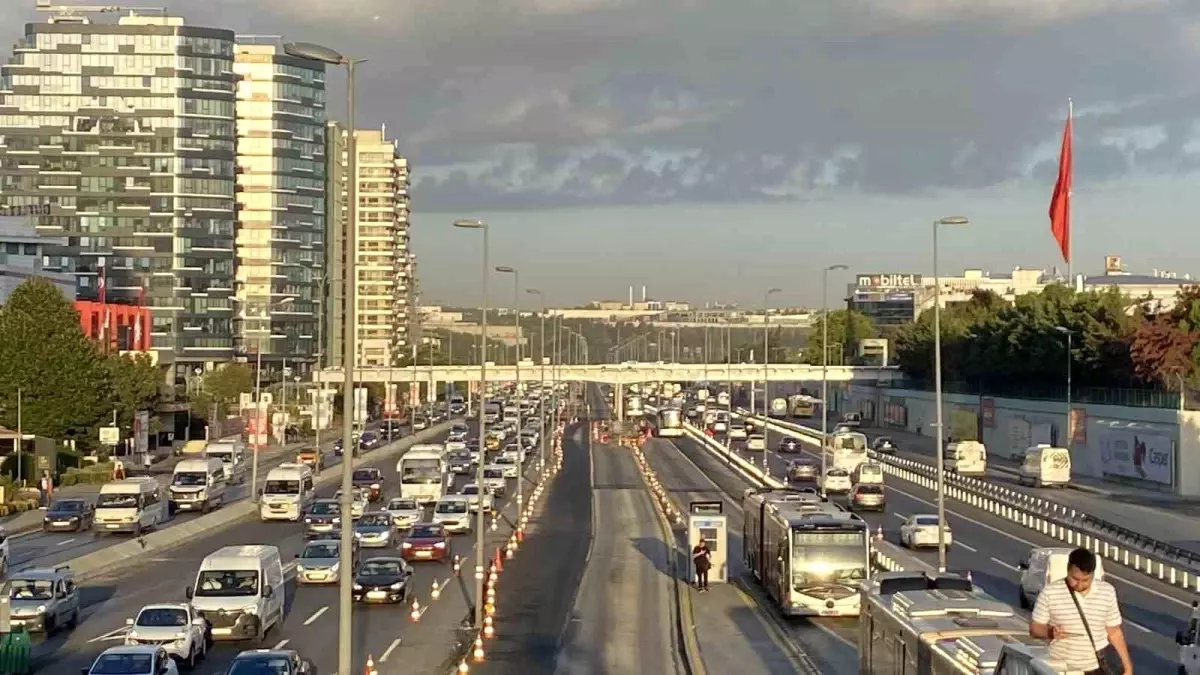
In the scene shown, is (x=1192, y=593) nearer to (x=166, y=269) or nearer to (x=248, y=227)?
(x=166, y=269)

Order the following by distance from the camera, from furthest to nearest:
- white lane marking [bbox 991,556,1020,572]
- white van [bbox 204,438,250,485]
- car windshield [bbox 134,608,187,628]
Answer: white van [bbox 204,438,250,485] < white lane marking [bbox 991,556,1020,572] < car windshield [bbox 134,608,187,628]

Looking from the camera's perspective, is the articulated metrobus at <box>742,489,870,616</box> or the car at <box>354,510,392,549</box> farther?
the car at <box>354,510,392,549</box>

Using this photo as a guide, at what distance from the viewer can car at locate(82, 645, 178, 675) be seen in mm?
24594

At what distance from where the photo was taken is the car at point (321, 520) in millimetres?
55906

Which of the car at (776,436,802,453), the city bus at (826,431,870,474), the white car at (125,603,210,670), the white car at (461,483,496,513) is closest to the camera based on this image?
the white car at (125,603,210,670)

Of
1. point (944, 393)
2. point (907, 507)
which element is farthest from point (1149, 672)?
point (944, 393)

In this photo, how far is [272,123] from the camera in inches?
7323

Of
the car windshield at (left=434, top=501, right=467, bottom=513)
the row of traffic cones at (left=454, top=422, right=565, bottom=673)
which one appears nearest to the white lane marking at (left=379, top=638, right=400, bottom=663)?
the row of traffic cones at (left=454, top=422, right=565, bottom=673)

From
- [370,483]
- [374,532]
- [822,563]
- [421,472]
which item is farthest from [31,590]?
[370,483]

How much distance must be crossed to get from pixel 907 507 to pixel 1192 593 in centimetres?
3088

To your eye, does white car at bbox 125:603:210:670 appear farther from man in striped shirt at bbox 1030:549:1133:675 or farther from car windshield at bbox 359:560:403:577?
man in striped shirt at bbox 1030:549:1133:675

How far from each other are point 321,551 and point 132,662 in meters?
20.0

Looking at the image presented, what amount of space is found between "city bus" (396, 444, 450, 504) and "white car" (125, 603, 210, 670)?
136 ft

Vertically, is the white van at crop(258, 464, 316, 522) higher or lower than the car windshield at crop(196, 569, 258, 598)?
lower
